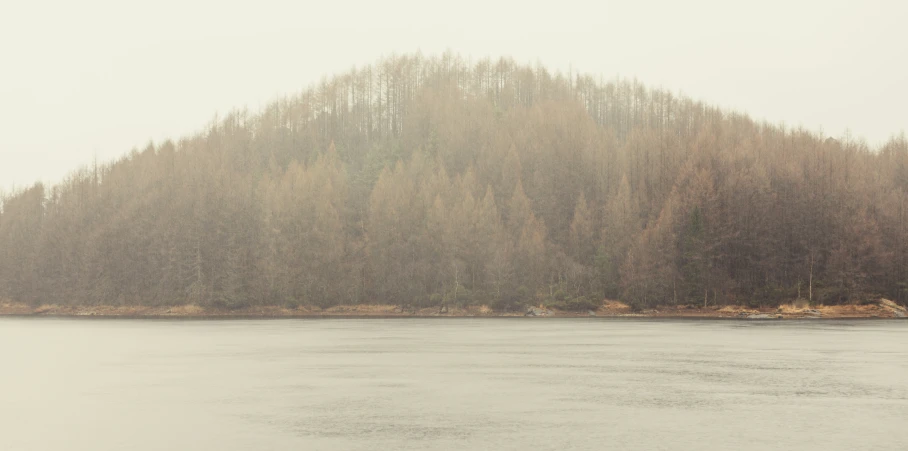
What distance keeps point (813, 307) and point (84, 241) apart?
4560 inches

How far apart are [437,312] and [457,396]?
86.9 m

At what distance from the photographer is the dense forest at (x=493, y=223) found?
112 m

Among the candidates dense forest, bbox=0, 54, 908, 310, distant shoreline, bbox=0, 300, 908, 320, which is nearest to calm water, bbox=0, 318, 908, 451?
distant shoreline, bbox=0, 300, 908, 320

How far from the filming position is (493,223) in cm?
12444

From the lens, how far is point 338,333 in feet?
235

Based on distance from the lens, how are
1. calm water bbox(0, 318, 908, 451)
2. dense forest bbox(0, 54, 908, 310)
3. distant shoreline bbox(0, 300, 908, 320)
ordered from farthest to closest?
1. dense forest bbox(0, 54, 908, 310)
2. distant shoreline bbox(0, 300, 908, 320)
3. calm water bbox(0, 318, 908, 451)

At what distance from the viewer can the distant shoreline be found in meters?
105

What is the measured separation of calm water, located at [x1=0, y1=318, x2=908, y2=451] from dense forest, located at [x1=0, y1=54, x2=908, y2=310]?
56.6 meters

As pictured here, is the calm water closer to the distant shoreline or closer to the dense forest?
the distant shoreline

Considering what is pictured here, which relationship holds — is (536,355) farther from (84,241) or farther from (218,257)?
(84,241)

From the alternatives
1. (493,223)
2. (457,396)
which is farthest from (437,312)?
(457,396)

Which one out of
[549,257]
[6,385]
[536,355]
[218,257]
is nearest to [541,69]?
[549,257]

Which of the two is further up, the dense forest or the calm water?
the dense forest

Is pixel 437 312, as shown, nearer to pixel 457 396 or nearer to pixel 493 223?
pixel 493 223
